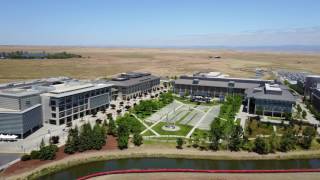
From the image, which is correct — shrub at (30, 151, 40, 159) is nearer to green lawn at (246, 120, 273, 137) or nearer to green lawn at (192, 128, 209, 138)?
green lawn at (192, 128, 209, 138)

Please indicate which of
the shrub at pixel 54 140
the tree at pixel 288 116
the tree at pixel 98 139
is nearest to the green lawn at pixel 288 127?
the tree at pixel 288 116

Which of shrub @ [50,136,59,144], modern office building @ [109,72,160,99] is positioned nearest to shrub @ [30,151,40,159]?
shrub @ [50,136,59,144]

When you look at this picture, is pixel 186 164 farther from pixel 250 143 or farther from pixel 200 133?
pixel 250 143

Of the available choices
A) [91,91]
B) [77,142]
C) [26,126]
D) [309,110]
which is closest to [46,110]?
[26,126]

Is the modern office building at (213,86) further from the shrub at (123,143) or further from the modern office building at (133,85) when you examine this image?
the shrub at (123,143)

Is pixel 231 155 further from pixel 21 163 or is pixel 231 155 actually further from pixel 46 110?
pixel 46 110
